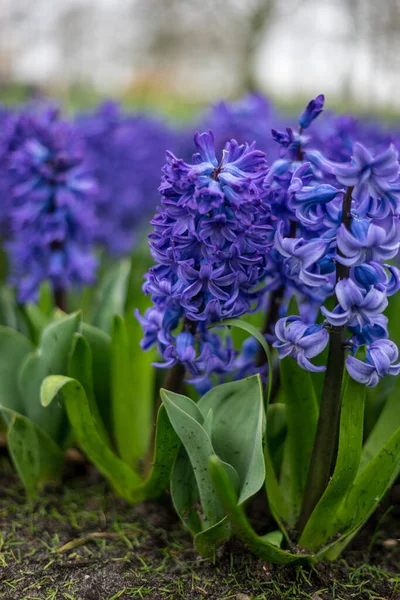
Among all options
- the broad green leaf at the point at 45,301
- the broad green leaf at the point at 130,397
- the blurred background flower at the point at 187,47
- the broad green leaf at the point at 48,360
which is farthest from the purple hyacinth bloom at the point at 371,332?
the blurred background flower at the point at 187,47

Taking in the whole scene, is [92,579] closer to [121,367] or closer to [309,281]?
[121,367]

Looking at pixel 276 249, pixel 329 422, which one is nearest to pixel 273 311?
A: pixel 276 249

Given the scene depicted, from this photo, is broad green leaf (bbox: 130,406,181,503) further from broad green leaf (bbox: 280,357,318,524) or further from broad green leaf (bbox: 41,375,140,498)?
broad green leaf (bbox: 280,357,318,524)

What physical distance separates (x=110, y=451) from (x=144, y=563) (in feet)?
1.13

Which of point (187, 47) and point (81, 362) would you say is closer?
point (81, 362)

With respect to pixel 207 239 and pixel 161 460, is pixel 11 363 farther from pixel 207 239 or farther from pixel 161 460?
pixel 207 239

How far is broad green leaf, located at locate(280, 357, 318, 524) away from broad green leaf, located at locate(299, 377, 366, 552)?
0.53ft

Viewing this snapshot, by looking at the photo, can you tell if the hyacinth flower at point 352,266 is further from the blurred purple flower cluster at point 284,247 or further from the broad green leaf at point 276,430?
Result: the broad green leaf at point 276,430

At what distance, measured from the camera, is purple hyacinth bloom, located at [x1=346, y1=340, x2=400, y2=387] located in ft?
4.84

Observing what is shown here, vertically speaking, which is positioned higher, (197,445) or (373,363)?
(373,363)

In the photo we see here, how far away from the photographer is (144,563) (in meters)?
1.86

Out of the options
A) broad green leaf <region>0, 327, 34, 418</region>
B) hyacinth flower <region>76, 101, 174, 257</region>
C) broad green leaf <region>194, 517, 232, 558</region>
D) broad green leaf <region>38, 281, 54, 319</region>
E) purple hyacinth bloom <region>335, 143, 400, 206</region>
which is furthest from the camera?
hyacinth flower <region>76, 101, 174, 257</region>

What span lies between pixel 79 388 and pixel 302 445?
0.67 metres

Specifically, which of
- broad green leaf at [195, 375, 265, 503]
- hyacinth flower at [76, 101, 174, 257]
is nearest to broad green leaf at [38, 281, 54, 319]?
hyacinth flower at [76, 101, 174, 257]
